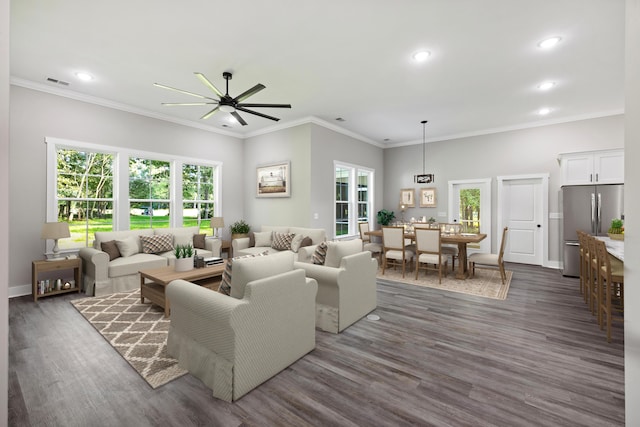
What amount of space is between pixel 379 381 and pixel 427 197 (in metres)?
6.14

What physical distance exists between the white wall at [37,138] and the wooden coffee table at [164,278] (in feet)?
6.61

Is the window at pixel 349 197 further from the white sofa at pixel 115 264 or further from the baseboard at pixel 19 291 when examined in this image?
the baseboard at pixel 19 291

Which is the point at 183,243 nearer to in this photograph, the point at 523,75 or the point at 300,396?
the point at 300,396

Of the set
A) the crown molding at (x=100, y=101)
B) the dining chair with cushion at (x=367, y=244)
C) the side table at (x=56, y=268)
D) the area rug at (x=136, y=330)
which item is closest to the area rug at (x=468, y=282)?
the dining chair with cushion at (x=367, y=244)

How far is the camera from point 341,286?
3006 millimetres

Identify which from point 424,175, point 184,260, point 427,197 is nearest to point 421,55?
point 424,175

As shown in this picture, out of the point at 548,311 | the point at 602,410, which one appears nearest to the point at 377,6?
the point at 602,410

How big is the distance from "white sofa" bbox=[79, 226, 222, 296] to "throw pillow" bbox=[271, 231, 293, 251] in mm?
1283

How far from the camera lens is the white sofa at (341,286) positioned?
2988 millimetres

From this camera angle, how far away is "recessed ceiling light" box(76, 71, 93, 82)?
13.0 feet

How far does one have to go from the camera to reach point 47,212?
Result: 14.4ft

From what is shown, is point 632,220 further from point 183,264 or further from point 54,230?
point 54,230

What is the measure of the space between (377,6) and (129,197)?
5088 millimetres

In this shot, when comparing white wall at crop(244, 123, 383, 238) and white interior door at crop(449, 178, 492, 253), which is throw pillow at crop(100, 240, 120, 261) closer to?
white wall at crop(244, 123, 383, 238)
